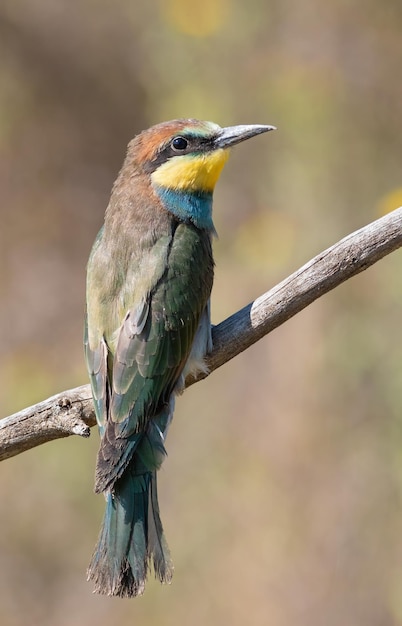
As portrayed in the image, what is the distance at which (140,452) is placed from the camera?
267 cm

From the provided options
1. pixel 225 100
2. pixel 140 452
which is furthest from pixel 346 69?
pixel 140 452

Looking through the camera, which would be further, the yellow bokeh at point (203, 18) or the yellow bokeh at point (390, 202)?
the yellow bokeh at point (203, 18)

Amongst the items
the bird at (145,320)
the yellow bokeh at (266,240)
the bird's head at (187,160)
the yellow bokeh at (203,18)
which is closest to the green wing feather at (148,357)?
the bird at (145,320)

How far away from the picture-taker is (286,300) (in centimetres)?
255

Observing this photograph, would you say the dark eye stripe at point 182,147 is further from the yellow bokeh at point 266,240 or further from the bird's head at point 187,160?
the yellow bokeh at point 266,240

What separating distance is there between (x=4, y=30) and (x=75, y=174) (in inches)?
36.4

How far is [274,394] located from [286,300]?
1.58m

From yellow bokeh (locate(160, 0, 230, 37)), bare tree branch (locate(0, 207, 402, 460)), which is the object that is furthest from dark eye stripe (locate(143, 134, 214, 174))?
yellow bokeh (locate(160, 0, 230, 37))

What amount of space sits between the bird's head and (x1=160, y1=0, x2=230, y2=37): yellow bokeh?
1365mm

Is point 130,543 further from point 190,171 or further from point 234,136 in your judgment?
point 234,136

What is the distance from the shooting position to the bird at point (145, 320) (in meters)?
2.61

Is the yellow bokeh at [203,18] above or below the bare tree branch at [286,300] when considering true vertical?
above

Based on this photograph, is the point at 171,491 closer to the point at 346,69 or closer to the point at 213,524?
the point at 213,524

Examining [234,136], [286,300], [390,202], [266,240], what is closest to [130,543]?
[286,300]
